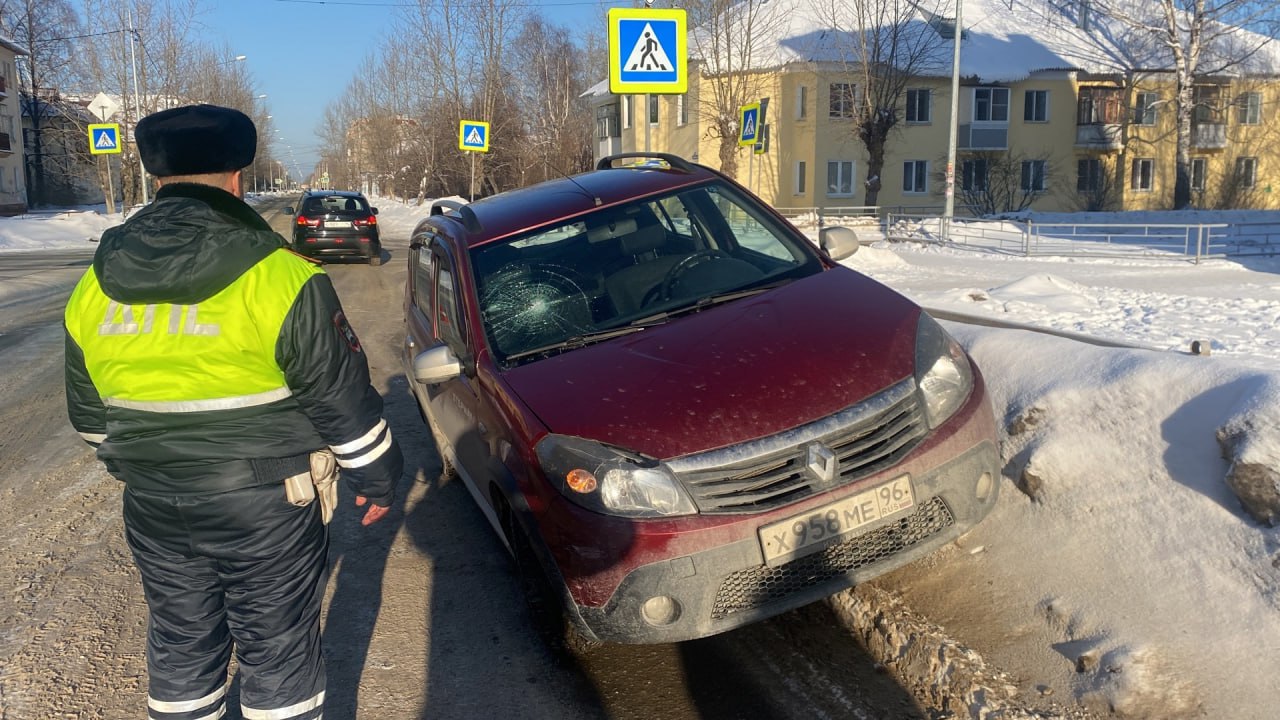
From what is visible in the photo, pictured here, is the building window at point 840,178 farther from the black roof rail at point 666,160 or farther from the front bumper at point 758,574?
the front bumper at point 758,574

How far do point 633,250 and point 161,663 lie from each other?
273 centimetres

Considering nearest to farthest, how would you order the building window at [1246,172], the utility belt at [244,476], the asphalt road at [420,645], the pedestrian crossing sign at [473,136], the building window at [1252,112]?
the utility belt at [244,476] → the asphalt road at [420,645] → the pedestrian crossing sign at [473,136] → the building window at [1246,172] → the building window at [1252,112]

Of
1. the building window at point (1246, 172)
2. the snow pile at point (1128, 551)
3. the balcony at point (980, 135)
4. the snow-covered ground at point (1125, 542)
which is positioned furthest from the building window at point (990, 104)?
the snow pile at point (1128, 551)

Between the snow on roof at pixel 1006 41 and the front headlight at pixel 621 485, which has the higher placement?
the snow on roof at pixel 1006 41

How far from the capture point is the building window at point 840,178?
4228cm

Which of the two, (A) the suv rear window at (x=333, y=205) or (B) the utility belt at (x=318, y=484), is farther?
(A) the suv rear window at (x=333, y=205)

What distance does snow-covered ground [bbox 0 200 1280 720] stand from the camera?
3049mm

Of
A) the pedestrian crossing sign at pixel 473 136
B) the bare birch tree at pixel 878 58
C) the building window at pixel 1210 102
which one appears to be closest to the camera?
the pedestrian crossing sign at pixel 473 136

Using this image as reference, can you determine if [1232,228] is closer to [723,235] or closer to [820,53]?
[723,235]

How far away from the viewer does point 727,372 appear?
3438mm

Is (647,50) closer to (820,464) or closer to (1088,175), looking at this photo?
(820,464)

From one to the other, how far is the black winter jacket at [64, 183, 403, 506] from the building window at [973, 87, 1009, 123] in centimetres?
4483

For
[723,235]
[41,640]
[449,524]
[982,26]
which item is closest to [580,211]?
[723,235]

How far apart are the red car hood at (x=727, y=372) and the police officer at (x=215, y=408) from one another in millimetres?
924
